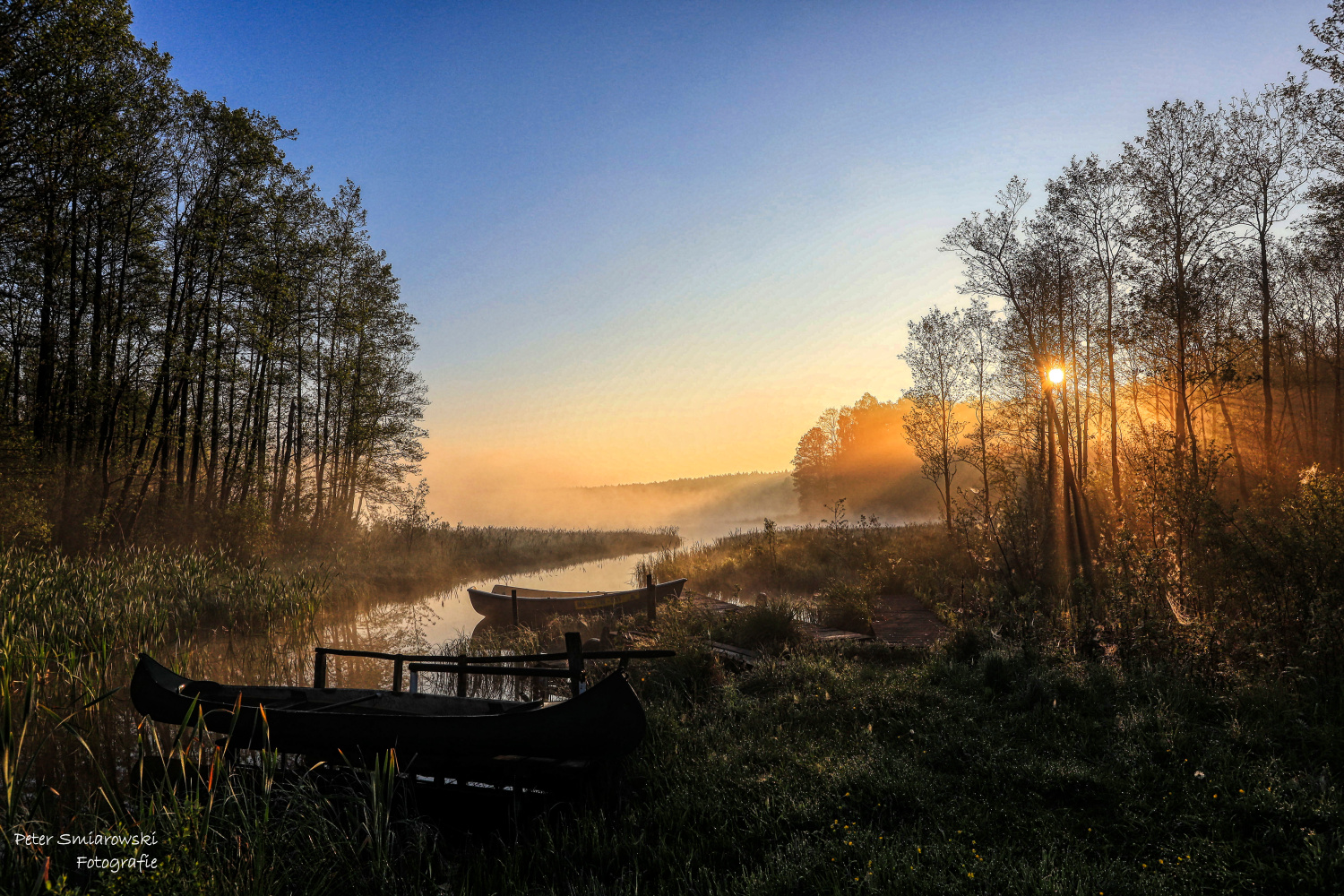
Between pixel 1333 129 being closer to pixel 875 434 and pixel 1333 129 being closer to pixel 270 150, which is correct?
pixel 270 150

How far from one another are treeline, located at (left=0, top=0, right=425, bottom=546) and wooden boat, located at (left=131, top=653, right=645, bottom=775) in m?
10.9

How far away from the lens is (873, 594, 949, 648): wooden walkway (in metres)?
11.8

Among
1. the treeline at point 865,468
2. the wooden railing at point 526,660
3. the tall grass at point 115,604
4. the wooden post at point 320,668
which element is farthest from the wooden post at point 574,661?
the treeline at point 865,468

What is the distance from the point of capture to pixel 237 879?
358 centimetres

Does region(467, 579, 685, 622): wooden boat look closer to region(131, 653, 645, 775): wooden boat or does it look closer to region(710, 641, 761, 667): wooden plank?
region(710, 641, 761, 667): wooden plank

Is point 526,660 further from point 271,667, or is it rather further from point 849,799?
point 271,667

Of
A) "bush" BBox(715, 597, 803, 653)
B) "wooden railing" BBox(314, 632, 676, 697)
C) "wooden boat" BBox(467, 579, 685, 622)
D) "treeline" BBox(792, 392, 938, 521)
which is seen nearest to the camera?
"wooden railing" BBox(314, 632, 676, 697)

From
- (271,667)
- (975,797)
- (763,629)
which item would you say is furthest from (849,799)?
(271,667)

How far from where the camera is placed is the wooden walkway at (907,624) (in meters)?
11.8

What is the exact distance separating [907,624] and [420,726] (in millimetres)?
10851

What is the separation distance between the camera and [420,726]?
593 centimetres

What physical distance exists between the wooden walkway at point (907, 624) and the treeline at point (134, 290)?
19.0m

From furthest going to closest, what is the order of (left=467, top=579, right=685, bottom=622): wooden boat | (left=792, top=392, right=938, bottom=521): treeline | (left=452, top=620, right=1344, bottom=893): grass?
(left=792, top=392, right=938, bottom=521): treeline → (left=467, top=579, right=685, bottom=622): wooden boat → (left=452, top=620, right=1344, bottom=893): grass

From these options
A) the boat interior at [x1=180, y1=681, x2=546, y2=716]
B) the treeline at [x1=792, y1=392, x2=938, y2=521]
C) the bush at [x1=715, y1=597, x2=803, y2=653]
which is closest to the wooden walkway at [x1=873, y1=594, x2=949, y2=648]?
the bush at [x1=715, y1=597, x2=803, y2=653]
